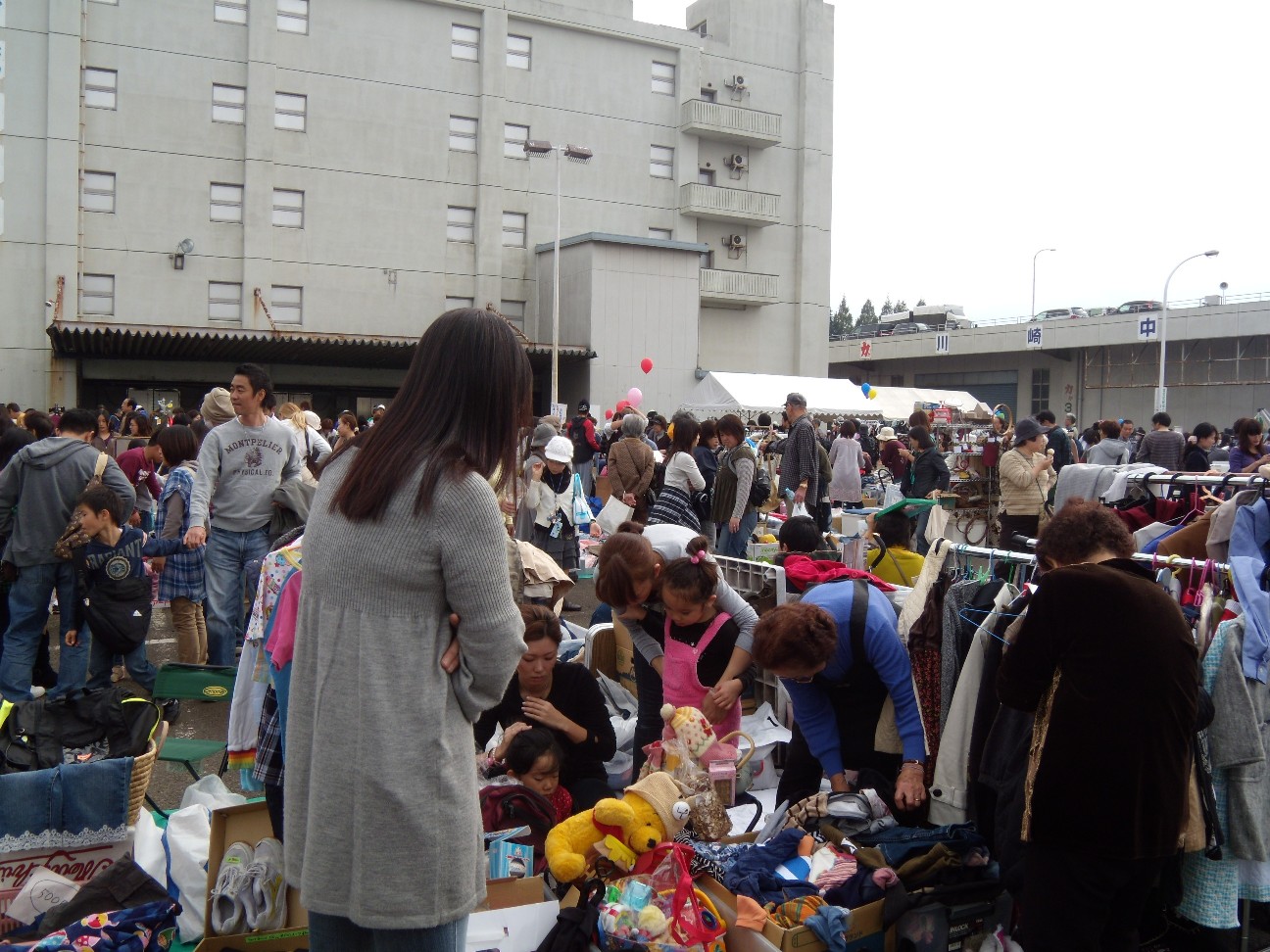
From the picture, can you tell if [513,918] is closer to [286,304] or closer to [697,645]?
[697,645]

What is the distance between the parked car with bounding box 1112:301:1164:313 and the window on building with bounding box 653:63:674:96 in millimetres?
21097

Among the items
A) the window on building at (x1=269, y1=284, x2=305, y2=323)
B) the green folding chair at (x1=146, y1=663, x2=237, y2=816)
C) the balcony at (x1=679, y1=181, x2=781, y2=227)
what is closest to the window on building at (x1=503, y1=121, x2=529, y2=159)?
the balcony at (x1=679, y1=181, x2=781, y2=227)

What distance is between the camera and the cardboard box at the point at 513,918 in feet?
11.3

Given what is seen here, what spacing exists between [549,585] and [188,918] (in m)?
2.74

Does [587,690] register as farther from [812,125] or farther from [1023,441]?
[812,125]

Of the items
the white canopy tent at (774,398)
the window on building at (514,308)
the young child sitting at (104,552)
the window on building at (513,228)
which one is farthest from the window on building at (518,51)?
the young child sitting at (104,552)

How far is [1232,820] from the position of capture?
11.3 ft

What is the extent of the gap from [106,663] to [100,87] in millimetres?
25136

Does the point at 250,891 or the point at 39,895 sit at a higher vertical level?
the point at 250,891

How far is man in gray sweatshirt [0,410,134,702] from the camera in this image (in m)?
6.13

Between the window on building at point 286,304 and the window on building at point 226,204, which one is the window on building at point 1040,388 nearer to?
the window on building at point 286,304

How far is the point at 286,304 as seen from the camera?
2828 centimetres

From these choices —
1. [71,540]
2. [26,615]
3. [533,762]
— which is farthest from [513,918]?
A: [26,615]

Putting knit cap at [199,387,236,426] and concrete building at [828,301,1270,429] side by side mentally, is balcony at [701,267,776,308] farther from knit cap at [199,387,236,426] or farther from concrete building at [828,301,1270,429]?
knit cap at [199,387,236,426]
